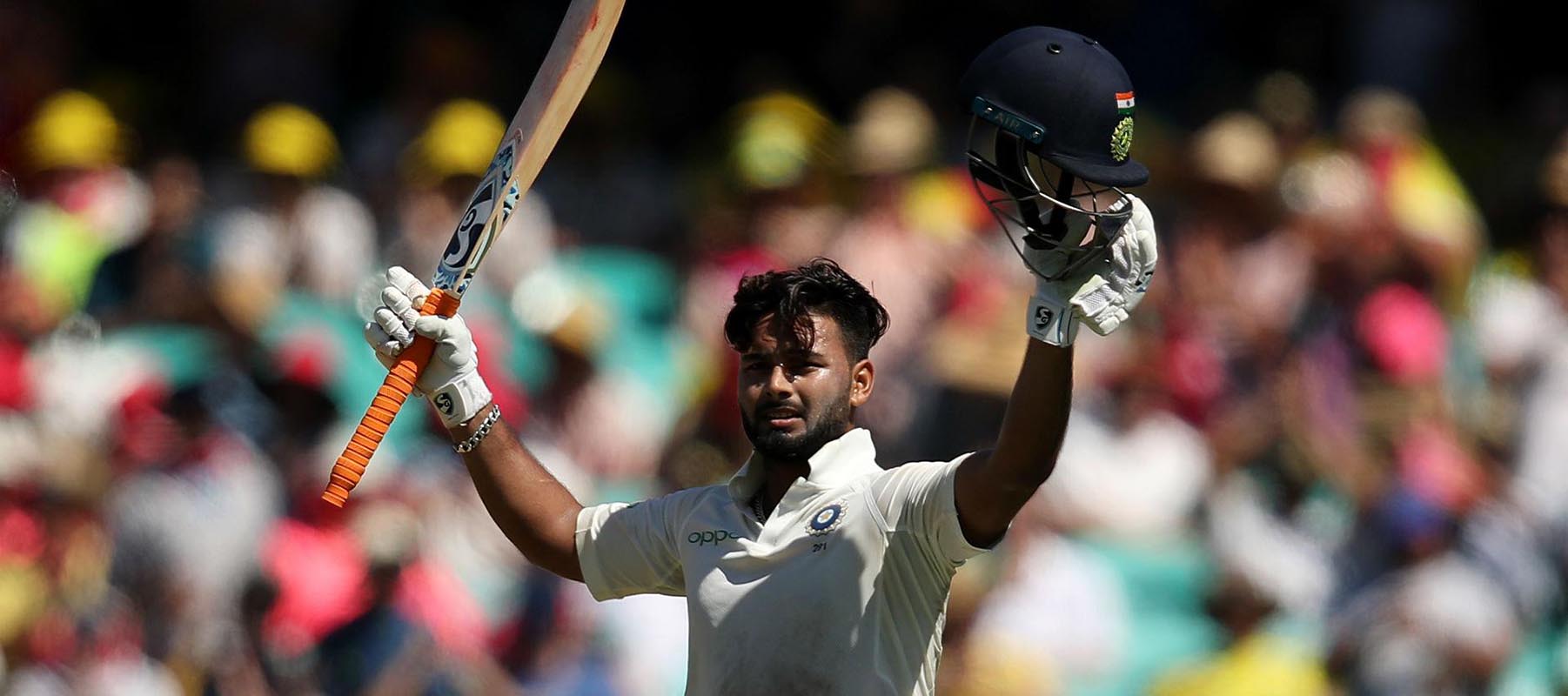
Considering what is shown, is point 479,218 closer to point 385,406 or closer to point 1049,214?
point 385,406

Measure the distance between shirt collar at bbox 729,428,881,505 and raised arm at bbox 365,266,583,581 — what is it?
0.46 metres

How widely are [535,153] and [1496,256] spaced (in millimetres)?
5218

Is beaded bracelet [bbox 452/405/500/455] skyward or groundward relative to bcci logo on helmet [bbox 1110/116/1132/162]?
groundward

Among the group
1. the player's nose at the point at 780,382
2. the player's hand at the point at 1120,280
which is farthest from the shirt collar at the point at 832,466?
the player's hand at the point at 1120,280

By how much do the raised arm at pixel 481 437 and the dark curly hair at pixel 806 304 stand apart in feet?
1.84

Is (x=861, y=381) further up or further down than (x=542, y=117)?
further down

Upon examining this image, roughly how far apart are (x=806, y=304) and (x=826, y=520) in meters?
0.47

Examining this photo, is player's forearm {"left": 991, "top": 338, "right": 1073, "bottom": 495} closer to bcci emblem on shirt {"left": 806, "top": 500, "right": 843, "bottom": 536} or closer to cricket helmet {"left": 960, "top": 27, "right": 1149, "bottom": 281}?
cricket helmet {"left": 960, "top": 27, "right": 1149, "bottom": 281}

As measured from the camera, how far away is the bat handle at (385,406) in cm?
493

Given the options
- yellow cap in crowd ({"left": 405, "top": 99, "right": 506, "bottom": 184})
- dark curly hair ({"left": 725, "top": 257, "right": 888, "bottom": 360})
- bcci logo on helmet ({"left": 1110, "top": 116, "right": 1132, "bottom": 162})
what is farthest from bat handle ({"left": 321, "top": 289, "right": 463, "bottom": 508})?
yellow cap in crowd ({"left": 405, "top": 99, "right": 506, "bottom": 184})

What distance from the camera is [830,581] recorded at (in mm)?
4719

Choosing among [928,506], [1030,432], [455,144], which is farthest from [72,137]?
[1030,432]

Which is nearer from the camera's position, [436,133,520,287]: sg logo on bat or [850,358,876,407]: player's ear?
[850,358,876,407]: player's ear

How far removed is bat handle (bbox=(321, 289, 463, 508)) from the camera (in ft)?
16.2
